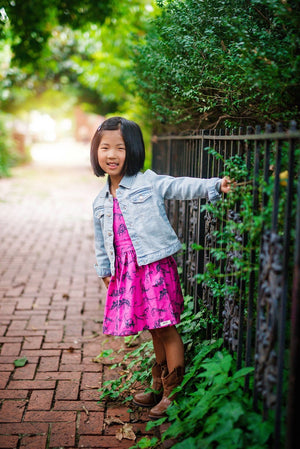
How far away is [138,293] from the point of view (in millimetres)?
2832

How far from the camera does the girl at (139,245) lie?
9.11 ft

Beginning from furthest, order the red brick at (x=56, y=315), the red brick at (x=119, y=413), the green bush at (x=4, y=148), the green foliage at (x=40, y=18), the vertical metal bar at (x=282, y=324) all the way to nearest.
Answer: the green bush at (x=4, y=148), the green foliage at (x=40, y=18), the red brick at (x=56, y=315), the red brick at (x=119, y=413), the vertical metal bar at (x=282, y=324)

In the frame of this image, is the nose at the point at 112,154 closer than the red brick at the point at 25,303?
Yes

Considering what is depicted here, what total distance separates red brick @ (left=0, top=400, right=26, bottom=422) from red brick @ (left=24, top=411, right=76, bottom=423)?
53 mm


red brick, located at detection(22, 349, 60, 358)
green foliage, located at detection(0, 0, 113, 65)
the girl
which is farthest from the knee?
green foliage, located at detection(0, 0, 113, 65)

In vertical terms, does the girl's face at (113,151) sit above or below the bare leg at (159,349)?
above

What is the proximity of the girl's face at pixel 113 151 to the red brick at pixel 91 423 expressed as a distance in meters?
1.47

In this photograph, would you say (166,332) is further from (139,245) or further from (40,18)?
(40,18)

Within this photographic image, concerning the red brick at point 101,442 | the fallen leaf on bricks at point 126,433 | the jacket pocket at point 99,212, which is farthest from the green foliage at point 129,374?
the jacket pocket at point 99,212

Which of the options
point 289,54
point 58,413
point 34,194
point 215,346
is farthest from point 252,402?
point 34,194

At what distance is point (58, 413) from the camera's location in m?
2.96

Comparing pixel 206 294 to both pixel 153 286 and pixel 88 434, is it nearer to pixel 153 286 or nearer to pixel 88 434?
pixel 153 286

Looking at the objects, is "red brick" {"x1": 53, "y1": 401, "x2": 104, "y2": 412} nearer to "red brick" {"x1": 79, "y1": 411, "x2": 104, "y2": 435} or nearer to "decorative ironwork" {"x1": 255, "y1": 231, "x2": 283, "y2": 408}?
"red brick" {"x1": 79, "y1": 411, "x2": 104, "y2": 435}

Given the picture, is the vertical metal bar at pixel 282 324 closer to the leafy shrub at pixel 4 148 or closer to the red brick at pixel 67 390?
the red brick at pixel 67 390
